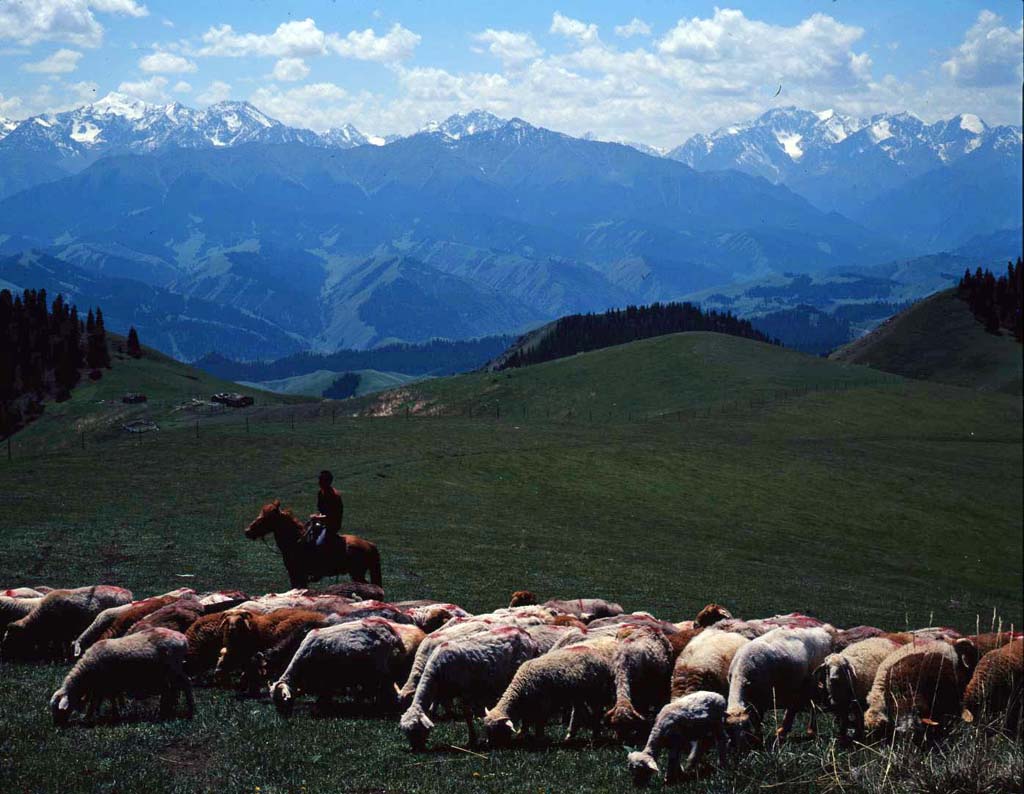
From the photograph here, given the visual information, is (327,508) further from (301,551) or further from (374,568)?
(374,568)

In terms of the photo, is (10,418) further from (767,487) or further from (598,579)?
(598,579)

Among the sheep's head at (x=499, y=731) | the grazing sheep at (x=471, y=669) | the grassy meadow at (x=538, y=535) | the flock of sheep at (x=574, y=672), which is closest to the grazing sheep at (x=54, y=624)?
the flock of sheep at (x=574, y=672)

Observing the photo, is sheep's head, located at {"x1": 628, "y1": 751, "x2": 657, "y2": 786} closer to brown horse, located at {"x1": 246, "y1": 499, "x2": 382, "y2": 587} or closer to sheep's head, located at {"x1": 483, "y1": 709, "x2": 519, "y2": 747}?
sheep's head, located at {"x1": 483, "y1": 709, "x2": 519, "y2": 747}

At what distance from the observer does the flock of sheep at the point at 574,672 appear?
1462 cm

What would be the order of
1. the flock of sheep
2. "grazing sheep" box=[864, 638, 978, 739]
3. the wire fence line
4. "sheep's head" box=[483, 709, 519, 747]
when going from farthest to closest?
the wire fence line < "sheep's head" box=[483, 709, 519, 747] < the flock of sheep < "grazing sheep" box=[864, 638, 978, 739]

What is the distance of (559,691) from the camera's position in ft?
51.2

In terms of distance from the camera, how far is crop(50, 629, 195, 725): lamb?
1614 centimetres

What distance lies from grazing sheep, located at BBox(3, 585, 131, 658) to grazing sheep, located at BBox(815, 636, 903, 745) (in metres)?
15.5

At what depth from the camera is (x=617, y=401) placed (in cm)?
13350

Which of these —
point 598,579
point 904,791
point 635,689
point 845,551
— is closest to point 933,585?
point 845,551

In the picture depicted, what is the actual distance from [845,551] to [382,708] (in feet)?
139

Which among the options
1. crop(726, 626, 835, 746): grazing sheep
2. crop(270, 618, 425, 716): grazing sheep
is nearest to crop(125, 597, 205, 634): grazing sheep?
crop(270, 618, 425, 716): grazing sheep

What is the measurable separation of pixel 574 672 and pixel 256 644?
6821mm

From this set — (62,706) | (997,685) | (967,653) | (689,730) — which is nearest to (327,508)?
(62,706)
